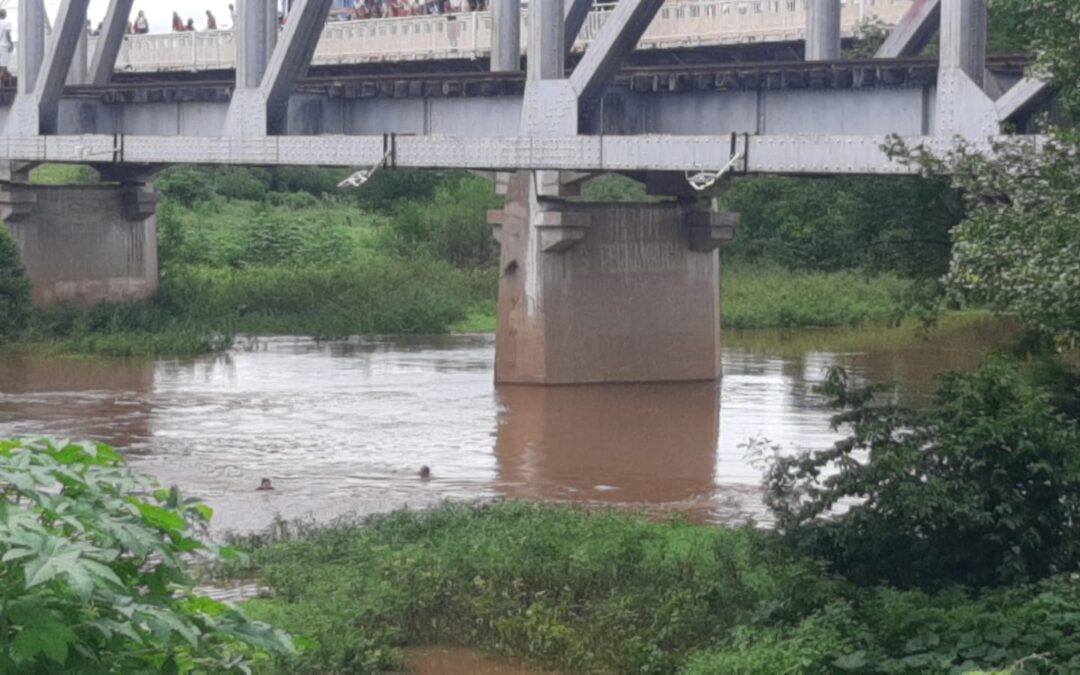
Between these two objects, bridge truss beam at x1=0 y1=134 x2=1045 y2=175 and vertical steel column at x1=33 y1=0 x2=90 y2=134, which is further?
vertical steel column at x1=33 y1=0 x2=90 y2=134

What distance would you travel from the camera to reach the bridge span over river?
22203mm

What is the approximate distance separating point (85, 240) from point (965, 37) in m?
21.9

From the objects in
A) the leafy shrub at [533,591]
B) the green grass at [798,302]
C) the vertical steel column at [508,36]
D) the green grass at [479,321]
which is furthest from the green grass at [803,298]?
the leafy shrub at [533,591]

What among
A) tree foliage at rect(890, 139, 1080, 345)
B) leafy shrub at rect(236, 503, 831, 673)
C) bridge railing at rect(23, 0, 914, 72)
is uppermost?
bridge railing at rect(23, 0, 914, 72)

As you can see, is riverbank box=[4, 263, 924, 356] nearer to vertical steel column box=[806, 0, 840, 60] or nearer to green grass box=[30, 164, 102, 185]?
vertical steel column box=[806, 0, 840, 60]

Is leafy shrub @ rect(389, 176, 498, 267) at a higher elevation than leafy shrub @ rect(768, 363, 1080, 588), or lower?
higher

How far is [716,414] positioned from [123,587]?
20910mm

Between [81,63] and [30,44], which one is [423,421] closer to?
[30,44]

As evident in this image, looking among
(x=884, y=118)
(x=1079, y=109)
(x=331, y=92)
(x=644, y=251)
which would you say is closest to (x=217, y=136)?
(x=331, y=92)

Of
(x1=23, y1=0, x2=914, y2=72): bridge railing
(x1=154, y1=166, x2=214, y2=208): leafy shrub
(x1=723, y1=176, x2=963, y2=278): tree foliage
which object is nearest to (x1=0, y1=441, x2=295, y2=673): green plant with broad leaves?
(x1=723, y1=176, x2=963, y2=278): tree foliage

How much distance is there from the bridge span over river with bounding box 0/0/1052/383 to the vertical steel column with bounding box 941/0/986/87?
22 millimetres

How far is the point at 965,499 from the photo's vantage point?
11.6 metres

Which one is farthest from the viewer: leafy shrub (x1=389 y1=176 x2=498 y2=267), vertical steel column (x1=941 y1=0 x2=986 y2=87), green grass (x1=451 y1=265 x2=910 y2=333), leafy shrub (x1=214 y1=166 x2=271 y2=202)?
leafy shrub (x1=214 y1=166 x2=271 y2=202)

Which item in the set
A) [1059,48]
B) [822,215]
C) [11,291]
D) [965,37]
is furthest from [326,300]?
A: [1059,48]
